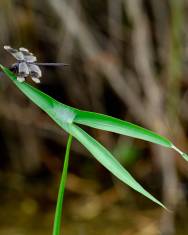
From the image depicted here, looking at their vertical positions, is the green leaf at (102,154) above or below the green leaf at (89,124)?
below

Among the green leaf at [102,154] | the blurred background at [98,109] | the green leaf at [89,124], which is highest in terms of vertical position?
the blurred background at [98,109]

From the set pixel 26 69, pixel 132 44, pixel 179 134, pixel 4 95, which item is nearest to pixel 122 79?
pixel 132 44

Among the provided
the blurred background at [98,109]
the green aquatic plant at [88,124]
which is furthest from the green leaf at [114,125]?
the blurred background at [98,109]

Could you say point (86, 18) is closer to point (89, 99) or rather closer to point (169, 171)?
point (89, 99)

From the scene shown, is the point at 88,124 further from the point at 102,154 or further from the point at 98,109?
the point at 98,109

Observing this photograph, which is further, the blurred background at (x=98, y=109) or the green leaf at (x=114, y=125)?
the blurred background at (x=98, y=109)

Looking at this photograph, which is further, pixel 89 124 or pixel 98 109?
pixel 98 109

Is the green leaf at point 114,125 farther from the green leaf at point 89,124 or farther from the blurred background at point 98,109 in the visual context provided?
the blurred background at point 98,109

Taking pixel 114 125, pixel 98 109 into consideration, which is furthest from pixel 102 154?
pixel 98 109
